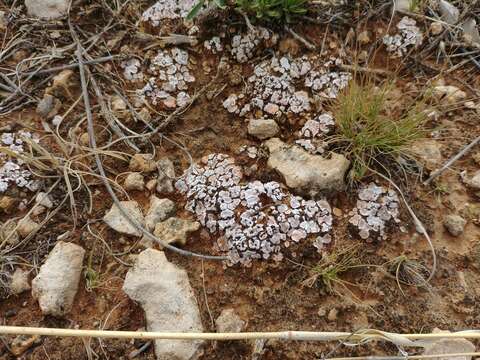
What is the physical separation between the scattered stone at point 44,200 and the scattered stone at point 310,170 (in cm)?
109

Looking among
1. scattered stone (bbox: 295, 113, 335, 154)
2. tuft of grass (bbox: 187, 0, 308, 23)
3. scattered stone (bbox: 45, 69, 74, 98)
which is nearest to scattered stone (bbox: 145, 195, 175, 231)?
scattered stone (bbox: 295, 113, 335, 154)

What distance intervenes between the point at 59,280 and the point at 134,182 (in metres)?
0.57

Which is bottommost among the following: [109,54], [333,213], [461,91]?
[333,213]

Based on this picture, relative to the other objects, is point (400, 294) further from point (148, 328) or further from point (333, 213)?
point (148, 328)

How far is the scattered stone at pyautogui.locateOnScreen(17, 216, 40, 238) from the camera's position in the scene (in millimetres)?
2158

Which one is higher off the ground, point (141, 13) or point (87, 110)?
point (141, 13)

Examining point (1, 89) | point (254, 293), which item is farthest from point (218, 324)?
point (1, 89)

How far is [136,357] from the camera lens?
1.91m

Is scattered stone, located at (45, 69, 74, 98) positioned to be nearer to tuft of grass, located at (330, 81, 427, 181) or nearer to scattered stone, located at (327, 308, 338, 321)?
tuft of grass, located at (330, 81, 427, 181)

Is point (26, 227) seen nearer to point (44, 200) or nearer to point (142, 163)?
point (44, 200)

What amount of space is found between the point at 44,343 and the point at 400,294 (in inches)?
60.2

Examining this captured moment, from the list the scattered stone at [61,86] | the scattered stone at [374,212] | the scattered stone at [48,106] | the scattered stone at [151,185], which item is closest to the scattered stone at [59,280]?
the scattered stone at [151,185]

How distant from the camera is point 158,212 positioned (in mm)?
2184

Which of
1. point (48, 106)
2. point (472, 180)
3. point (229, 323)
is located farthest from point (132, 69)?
point (472, 180)
